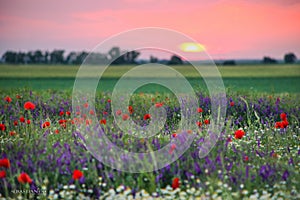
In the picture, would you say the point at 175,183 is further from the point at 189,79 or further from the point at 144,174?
the point at 189,79

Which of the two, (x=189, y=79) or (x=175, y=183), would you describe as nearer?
(x=175, y=183)

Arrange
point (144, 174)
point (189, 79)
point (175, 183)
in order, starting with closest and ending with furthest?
point (175, 183)
point (144, 174)
point (189, 79)

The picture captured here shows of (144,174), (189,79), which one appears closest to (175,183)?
(144,174)

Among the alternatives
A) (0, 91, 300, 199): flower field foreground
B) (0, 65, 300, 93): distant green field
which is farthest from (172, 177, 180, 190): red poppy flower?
(0, 65, 300, 93): distant green field

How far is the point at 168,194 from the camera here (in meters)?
4.80

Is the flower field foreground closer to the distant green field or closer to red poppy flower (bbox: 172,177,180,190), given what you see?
red poppy flower (bbox: 172,177,180,190)

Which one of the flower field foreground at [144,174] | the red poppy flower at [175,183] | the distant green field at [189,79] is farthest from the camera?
the distant green field at [189,79]

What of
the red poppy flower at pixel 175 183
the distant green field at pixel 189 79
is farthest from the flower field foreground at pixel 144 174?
the distant green field at pixel 189 79

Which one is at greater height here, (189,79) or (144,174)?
(189,79)

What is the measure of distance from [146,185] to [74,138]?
1.73 meters

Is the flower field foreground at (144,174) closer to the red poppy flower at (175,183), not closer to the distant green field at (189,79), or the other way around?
the red poppy flower at (175,183)

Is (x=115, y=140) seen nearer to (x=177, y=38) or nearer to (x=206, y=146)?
(x=206, y=146)

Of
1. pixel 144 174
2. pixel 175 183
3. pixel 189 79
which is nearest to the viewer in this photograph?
pixel 175 183

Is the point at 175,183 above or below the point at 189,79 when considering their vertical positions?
below
